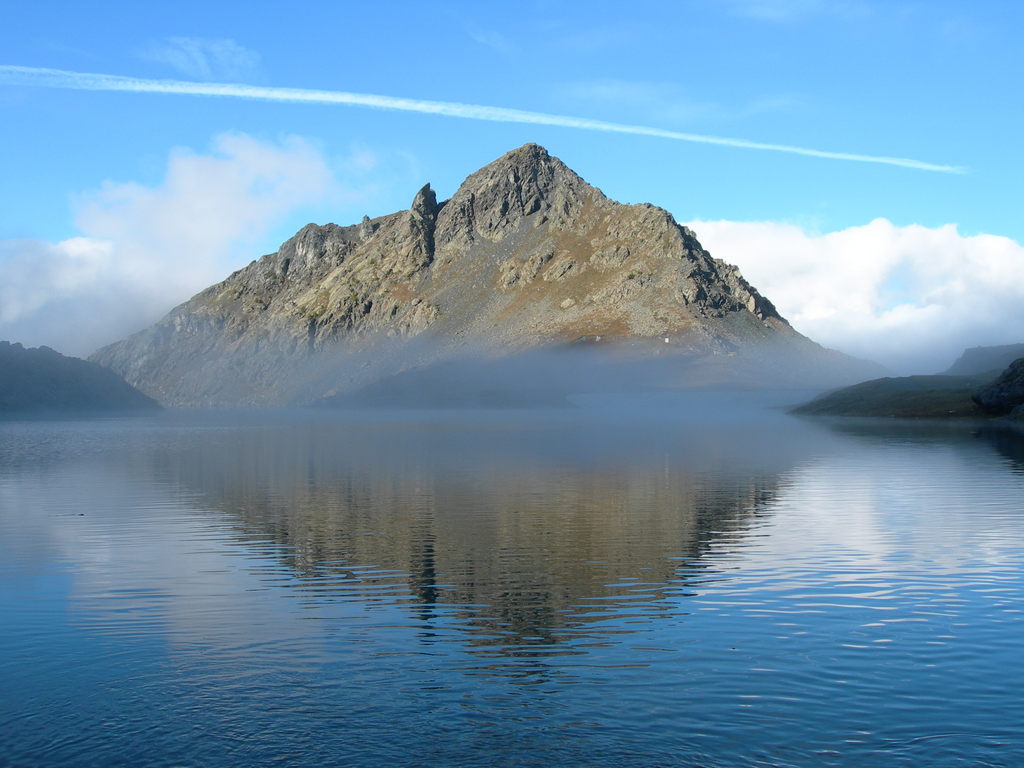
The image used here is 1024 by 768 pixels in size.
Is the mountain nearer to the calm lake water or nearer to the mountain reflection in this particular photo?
the mountain reflection

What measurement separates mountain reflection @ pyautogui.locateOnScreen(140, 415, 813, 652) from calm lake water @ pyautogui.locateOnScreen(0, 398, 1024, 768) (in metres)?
0.24

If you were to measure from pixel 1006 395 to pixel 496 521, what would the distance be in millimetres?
136741

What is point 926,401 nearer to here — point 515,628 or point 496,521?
point 496,521

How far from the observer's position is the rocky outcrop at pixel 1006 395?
6068 inches

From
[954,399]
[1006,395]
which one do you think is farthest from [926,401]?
[1006,395]

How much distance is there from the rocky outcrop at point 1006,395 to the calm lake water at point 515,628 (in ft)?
355

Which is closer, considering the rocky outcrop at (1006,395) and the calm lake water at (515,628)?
the calm lake water at (515,628)

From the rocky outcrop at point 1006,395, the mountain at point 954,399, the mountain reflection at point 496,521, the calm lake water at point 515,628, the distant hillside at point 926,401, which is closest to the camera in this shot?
Answer: the calm lake water at point 515,628

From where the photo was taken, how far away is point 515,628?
1014 inches

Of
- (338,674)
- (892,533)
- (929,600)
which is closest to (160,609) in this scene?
(338,674)

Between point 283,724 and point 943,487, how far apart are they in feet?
173

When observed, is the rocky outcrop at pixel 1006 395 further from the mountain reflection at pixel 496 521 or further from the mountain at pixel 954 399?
the mountain reflection at pixel 496 521

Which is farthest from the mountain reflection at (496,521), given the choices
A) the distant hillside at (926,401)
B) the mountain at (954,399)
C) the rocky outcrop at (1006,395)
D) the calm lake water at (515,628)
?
the distant hillside at (926,401)

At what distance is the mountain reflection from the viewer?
29438 mm
